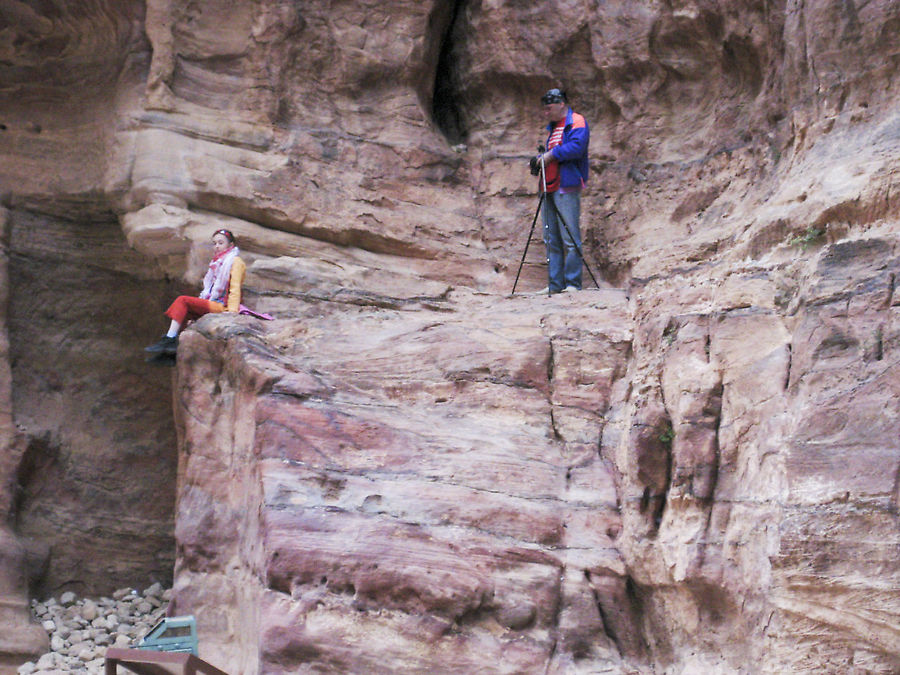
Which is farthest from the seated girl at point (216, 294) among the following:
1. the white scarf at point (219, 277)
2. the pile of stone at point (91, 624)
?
the pile of stone at point (91, 624)

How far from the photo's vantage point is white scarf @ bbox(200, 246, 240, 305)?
1032 cm

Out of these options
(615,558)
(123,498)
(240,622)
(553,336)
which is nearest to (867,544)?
(615,558)

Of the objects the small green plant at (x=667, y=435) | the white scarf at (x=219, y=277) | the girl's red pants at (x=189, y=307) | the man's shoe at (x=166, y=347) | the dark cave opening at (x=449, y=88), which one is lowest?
the small green plant at (x=667, y=435)

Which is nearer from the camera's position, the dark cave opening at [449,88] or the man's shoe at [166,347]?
the man's shoe at [166,347]

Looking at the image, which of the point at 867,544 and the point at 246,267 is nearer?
the point at 867,544

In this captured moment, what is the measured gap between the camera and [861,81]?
9250 mm

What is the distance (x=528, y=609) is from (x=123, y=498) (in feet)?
16.4

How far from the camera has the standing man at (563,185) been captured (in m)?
10.8

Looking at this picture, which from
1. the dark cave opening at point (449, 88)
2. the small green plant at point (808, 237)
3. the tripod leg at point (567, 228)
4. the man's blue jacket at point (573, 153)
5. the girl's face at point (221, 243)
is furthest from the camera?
the dark cave opening at point (449, 88)

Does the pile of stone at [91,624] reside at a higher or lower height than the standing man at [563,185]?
lower

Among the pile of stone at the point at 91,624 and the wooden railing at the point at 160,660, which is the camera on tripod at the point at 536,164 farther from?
the wooden railing at the point at 160,660

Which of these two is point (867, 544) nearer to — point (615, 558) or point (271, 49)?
point (615, 558)

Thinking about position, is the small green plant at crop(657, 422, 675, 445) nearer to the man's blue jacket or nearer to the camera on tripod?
the man's blue jacket

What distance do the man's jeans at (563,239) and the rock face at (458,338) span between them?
0.61 meters
